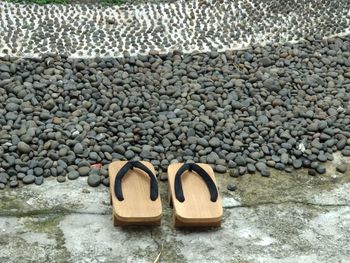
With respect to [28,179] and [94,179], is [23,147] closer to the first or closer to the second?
→ [28,179]

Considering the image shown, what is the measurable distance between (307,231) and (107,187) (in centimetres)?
103

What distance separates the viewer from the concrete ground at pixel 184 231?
3.33 metres

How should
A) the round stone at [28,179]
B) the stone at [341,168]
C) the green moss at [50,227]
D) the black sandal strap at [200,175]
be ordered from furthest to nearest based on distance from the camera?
the stone at [341,168]
the round stone at [28,179]
the black sandal strap at [200,175]
the green moss at [50,227]

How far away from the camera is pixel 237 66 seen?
484 cm

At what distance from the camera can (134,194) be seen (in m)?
3.55

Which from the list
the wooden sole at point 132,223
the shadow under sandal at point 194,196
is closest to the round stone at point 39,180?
the wooden sole at point 132,223

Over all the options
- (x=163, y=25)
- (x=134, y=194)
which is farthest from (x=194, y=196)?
(x=163, y=25)

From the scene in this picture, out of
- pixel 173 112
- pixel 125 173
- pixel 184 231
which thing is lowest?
pixel 184 231

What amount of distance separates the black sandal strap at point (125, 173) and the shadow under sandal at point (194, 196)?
0.09 m

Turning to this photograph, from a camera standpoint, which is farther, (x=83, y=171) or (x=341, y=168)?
(x=341, y=168)

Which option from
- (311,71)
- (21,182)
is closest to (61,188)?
(21,182)

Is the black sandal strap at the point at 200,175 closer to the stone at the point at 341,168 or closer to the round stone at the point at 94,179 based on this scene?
the round stone at the point at 94,179

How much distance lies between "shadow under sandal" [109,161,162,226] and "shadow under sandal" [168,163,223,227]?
0.09m

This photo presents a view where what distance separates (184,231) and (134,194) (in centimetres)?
30
